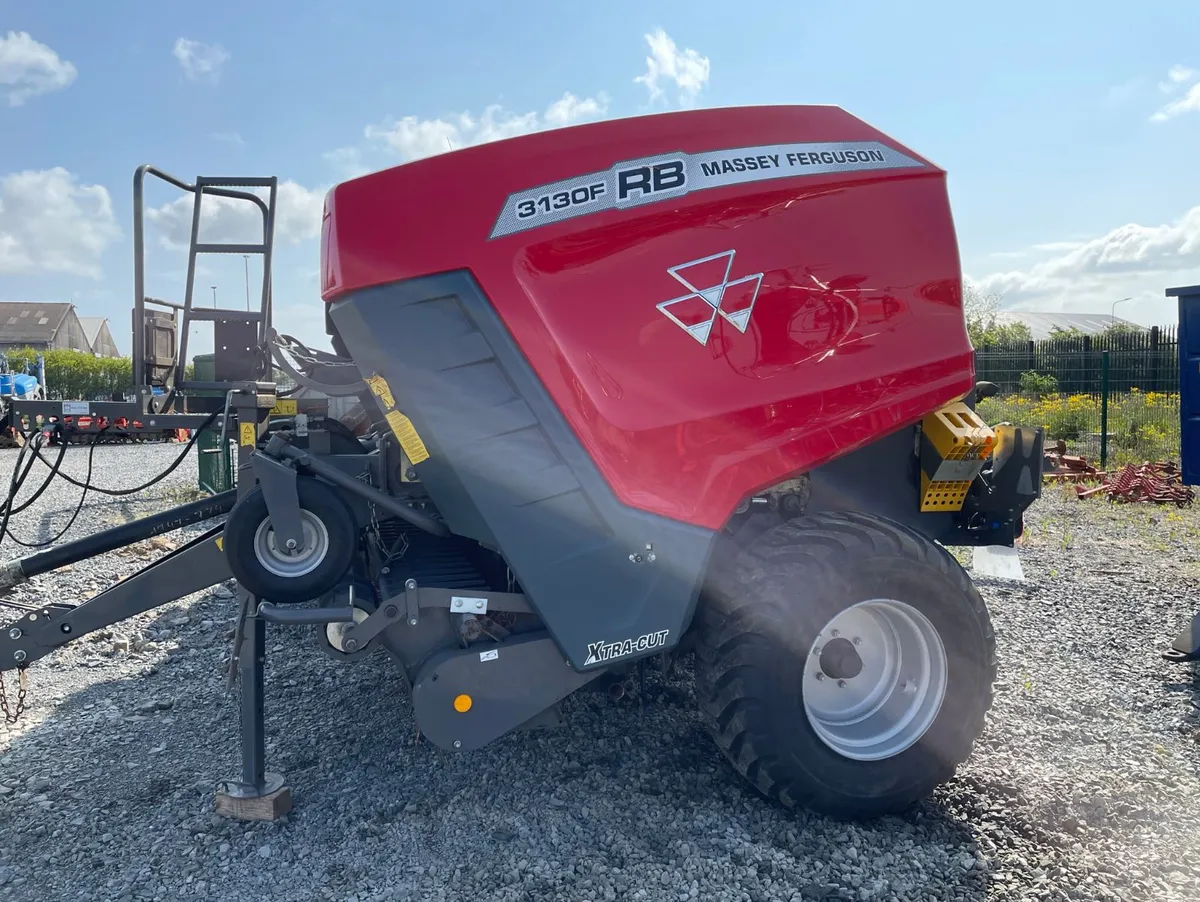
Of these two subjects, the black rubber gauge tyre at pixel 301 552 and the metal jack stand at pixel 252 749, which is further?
the metal jack stand at pixel 252 749

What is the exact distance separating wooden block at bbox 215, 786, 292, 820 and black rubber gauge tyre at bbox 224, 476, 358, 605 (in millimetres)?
706

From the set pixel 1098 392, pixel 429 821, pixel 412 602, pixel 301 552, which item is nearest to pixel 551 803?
pixel 429 821

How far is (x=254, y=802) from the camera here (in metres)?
3.04

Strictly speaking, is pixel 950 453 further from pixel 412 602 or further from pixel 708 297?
pixel 412 602

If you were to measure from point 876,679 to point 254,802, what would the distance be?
2.20 m

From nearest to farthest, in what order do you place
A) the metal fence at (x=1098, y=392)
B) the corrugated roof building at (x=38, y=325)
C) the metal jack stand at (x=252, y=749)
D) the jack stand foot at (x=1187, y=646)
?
the metal jack stand at (x=252, y=749) → the jack stand foot at (x=1187, y=646) → the metal fence at (x=1098, y=392) → the corrugated roof building at (x=38, y=325)

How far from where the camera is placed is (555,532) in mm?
2768

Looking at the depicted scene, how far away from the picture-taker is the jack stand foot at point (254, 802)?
3.04m

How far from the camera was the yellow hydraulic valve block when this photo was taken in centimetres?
349

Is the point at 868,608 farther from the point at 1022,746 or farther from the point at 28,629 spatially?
the point at 28,629

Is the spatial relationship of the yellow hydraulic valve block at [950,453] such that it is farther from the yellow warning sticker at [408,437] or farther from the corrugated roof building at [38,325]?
the corrugated roof building at [38,325]

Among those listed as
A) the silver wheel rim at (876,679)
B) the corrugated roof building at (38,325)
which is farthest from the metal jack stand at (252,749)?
the corrugated roof building at (38,325)

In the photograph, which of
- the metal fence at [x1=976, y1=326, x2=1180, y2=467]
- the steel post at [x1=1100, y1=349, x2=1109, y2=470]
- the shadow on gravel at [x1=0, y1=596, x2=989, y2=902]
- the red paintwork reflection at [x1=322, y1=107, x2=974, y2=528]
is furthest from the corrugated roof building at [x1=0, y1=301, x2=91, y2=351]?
the red paintwork reflection at [x1=322, y1=107, x2=974, y2=528]

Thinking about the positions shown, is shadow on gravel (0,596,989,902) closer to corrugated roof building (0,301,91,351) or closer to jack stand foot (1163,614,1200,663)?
jack stand foot (1163,614,1200,663)
